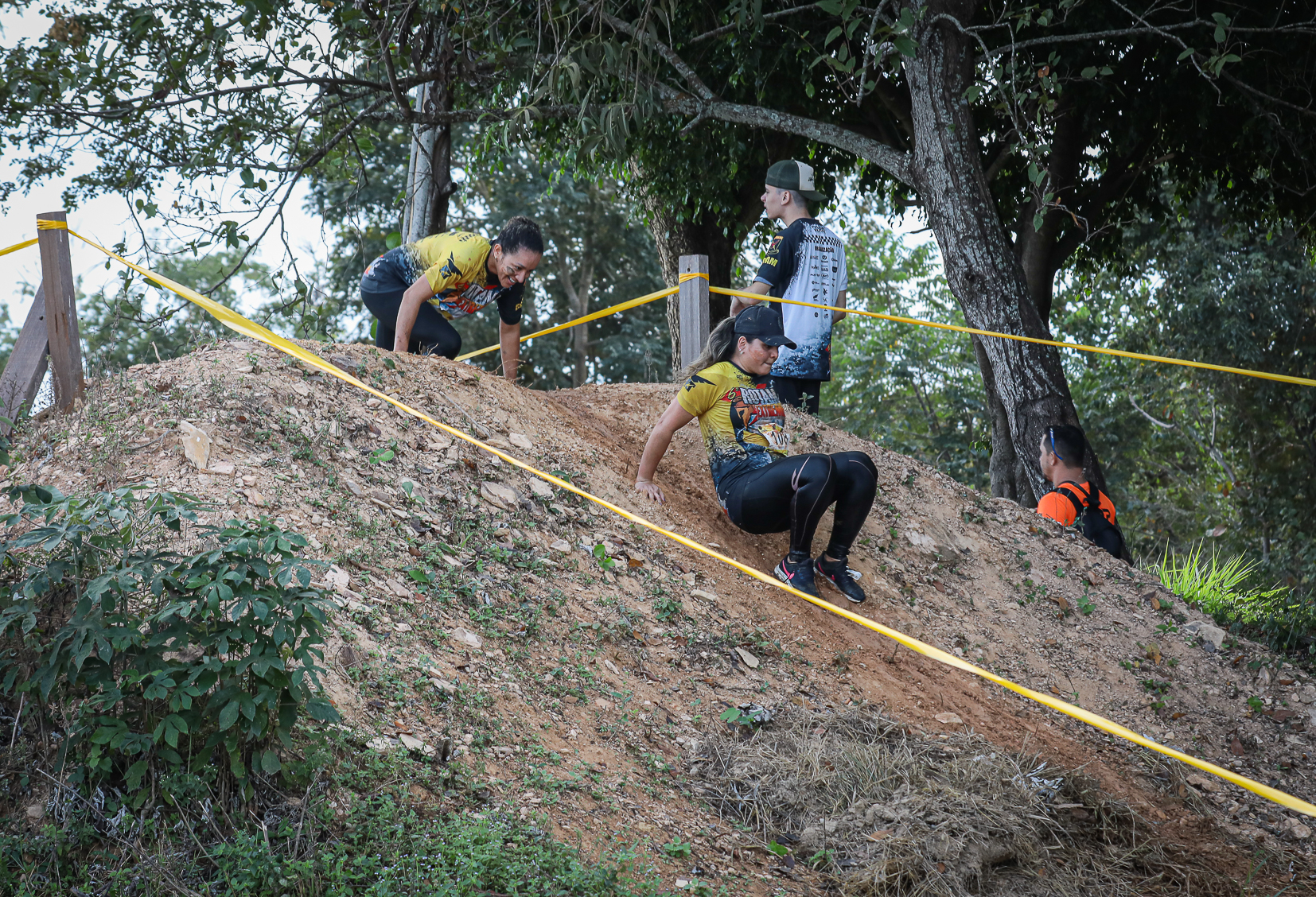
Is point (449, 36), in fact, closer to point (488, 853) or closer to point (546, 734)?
point (546, 734)

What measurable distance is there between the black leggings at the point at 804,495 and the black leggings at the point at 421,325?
2.15 m

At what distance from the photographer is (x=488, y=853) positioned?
2.76m

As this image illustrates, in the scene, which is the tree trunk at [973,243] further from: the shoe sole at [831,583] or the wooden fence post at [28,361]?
the wooden fence post at [28,361]

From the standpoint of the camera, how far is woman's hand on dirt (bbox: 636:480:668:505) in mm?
5188

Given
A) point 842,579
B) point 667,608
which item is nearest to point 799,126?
point 842,579

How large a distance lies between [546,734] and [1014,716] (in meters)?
2.36

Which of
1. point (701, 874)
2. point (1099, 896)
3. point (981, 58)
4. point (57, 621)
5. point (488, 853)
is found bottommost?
point (1099, 896)

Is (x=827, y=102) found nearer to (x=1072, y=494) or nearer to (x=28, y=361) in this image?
(x=1072, y=494)

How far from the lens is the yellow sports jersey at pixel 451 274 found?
5.57m

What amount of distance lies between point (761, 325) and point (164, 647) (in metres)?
3.02

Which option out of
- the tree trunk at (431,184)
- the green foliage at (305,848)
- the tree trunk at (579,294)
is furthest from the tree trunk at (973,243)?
the tree trunk at (579,294)

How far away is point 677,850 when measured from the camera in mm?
3125

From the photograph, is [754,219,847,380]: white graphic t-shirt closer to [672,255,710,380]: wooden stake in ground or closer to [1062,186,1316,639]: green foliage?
[672,255,710,380]: wooden stake in ground

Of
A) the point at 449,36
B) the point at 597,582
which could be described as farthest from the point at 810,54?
the point at 597,582
